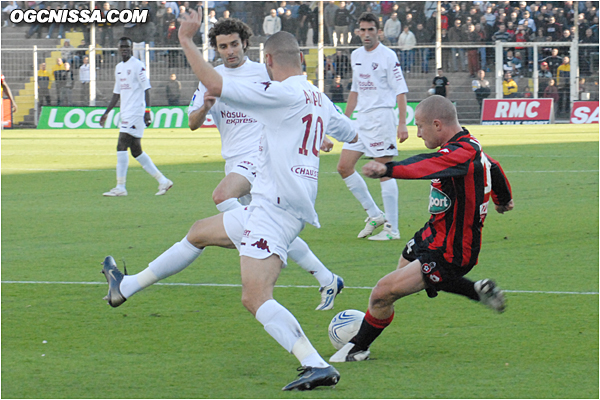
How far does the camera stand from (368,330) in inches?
191

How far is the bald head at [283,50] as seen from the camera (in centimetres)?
459

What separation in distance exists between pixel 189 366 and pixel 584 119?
27578 millimetres

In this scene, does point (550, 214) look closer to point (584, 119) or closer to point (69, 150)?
point (69, 150)

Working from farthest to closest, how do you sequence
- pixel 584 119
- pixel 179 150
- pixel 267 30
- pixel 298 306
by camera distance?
pixel 267 30 < pixel 584 119 < pixel 179 150 < pixel 298 306

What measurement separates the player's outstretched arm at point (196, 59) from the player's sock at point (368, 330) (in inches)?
62.6

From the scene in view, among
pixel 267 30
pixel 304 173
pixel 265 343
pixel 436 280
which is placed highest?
pixel 267 30

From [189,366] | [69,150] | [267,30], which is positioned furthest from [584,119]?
[189,366]

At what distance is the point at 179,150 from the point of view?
66.3ft

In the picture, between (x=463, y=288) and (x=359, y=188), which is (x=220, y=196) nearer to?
(x=463, y=288)

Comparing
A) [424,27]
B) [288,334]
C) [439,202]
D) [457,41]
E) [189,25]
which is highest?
[424,27]

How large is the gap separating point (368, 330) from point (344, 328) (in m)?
0.24

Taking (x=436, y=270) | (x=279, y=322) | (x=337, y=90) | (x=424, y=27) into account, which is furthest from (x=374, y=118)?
(x=424, y=27)

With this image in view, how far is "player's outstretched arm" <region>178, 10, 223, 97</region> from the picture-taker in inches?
163

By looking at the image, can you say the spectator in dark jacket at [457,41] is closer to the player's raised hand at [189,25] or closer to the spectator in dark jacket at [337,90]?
the spectator in dark jacket at [337,90]
